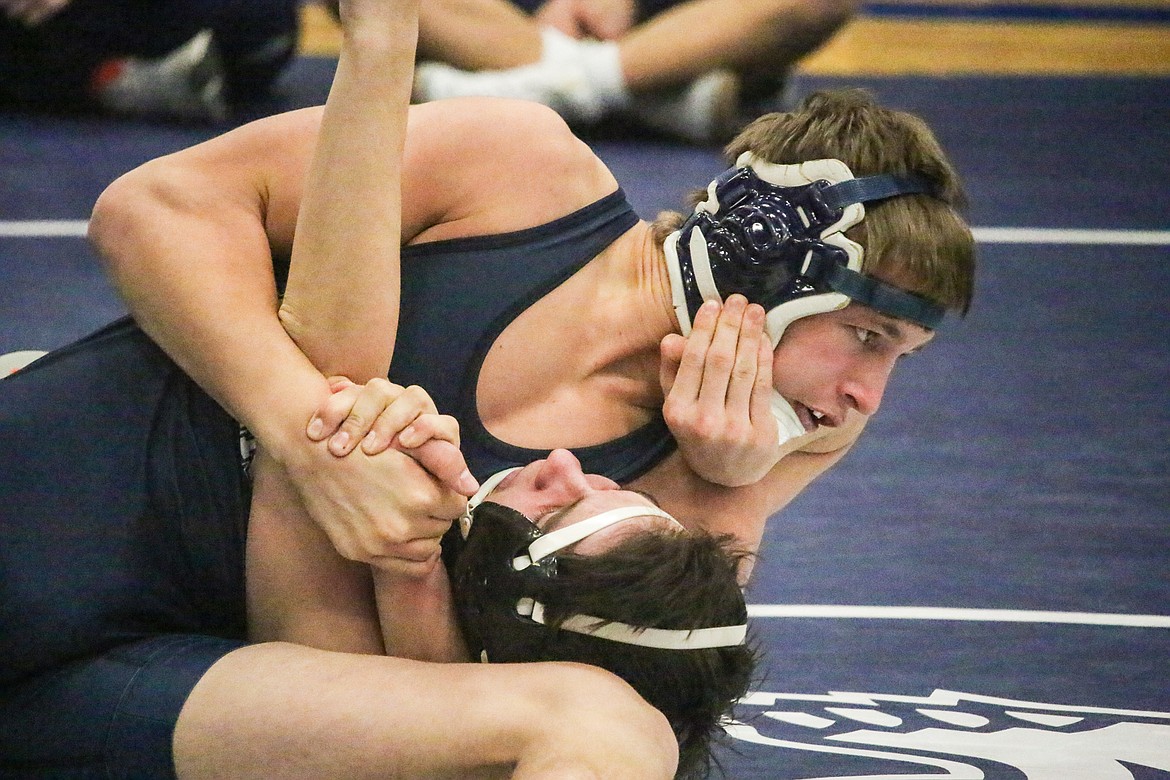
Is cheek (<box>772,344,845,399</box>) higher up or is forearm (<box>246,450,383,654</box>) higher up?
cheek (<box>772,344,845,399</box>)

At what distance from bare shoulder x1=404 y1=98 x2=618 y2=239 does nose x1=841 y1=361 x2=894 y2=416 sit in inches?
19.1

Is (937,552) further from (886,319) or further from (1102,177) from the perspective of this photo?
(1102,177)

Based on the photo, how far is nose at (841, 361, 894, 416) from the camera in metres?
2.57

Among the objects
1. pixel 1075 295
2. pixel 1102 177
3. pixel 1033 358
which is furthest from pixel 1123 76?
pixel 1033 358

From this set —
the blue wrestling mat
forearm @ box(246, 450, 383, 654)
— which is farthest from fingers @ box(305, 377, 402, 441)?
the blue wrestling mat

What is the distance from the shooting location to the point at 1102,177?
5723 mm

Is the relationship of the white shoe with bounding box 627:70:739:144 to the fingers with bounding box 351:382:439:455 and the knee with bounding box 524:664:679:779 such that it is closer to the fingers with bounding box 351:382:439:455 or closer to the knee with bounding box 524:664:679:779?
the fingers with bounding box 351:382:439:455

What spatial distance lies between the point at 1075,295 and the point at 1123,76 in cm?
252

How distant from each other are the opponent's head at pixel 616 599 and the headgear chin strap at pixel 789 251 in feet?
1.32

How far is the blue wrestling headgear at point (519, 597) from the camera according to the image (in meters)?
2.19

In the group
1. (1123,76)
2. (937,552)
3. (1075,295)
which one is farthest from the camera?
(1123,76)

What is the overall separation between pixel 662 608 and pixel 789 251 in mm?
614

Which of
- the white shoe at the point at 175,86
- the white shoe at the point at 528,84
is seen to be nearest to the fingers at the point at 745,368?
the white shoe at the point at 528,84

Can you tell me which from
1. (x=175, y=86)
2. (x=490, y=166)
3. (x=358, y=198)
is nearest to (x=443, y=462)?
(x=358, y=198)
